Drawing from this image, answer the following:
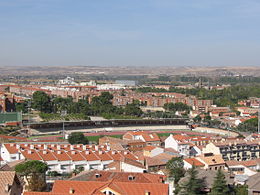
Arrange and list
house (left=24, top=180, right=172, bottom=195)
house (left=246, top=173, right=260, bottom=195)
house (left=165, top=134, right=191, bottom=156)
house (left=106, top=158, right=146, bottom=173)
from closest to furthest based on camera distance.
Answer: house (left=24, top=180, right=172, bottom=195), house (left=246, top=173, right=260, bottom=195), house (left=106, top=158, right=146, bottom=173), house (left=165, top=134, right=191, bottom=156)

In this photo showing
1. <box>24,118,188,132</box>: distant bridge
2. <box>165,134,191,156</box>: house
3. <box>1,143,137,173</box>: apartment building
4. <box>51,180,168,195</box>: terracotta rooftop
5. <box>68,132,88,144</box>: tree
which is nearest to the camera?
<box>51,180,168,195</box>: terracotta rooftop

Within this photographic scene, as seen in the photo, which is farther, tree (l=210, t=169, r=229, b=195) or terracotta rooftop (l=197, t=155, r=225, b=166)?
terracotta rooftop (l=197, t=155, r=225, b=166)

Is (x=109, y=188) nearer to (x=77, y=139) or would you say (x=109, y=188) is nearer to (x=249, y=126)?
(x=77, y=139)

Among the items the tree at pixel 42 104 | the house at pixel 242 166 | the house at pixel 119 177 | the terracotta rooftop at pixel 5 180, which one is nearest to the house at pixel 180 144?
the house at pixel 242 166

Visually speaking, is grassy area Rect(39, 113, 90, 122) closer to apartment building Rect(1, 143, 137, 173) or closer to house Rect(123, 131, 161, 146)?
house Rect(123, 131, 161, 146)

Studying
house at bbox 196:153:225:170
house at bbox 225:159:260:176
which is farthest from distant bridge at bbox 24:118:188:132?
house at bbox 225:159:260:176

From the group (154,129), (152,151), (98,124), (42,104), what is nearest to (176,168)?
(152,151)

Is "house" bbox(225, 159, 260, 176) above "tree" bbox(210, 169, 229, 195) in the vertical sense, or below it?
below
